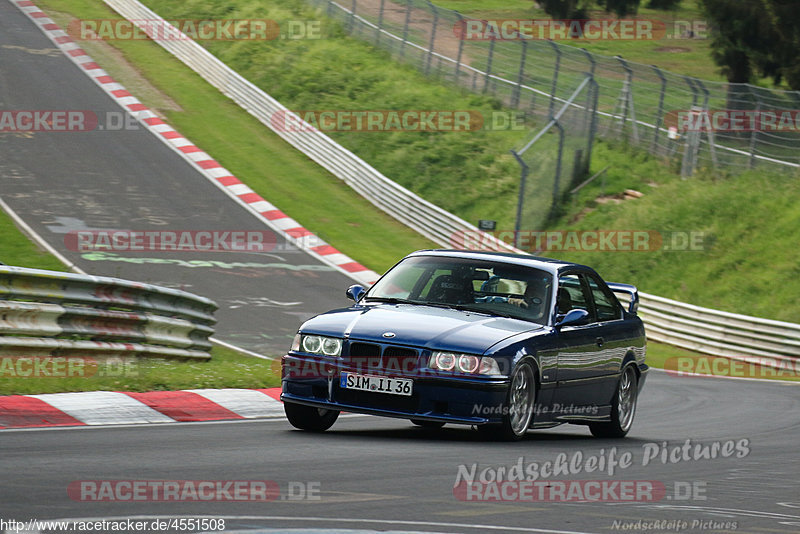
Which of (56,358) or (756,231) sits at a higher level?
(56,358)

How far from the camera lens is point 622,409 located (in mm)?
10531

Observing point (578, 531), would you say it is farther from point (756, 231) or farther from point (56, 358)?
point (756, 231)

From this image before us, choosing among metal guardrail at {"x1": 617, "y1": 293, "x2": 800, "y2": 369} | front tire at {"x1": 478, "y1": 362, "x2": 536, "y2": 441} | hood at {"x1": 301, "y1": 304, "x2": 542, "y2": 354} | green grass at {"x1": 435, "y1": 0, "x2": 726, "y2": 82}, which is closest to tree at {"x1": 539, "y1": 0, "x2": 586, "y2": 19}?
green grass at {"x1": 435, "y1": 0, "x2": 726, "y2": 82}

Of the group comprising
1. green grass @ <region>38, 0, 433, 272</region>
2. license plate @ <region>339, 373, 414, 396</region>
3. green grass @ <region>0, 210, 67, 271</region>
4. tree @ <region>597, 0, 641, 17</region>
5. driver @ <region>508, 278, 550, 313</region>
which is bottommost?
green grass @ <region>38, 0, 433, 272</region>

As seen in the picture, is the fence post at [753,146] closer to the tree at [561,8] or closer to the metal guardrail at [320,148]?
the metal guardrail at [320,148]

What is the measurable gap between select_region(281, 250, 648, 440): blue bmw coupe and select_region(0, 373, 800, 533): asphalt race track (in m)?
0.24

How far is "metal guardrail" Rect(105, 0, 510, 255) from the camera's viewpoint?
89.6ft

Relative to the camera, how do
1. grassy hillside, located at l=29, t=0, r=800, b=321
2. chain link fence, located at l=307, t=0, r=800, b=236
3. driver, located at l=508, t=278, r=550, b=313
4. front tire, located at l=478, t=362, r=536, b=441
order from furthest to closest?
chain link fence, located at l=307, t=0, r=800, b=236
grassy hillside, located at l=29, t=0, r=800, b=321
driver, located at l=508, t=278, r=550, b=313
front tire, located at l=478, t=362, r=536, b=441

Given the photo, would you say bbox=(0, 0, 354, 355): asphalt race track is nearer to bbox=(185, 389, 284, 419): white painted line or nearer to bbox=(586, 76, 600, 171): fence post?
bbox=(185, 389, 284, 419): white painted line

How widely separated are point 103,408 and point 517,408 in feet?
9.86

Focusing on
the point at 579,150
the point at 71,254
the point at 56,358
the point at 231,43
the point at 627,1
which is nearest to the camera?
the point at 56,358

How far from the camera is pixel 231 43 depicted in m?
39.3

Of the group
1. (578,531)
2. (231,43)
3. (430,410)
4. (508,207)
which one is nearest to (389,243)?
(508,207)

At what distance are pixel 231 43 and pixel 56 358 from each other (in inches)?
1167
